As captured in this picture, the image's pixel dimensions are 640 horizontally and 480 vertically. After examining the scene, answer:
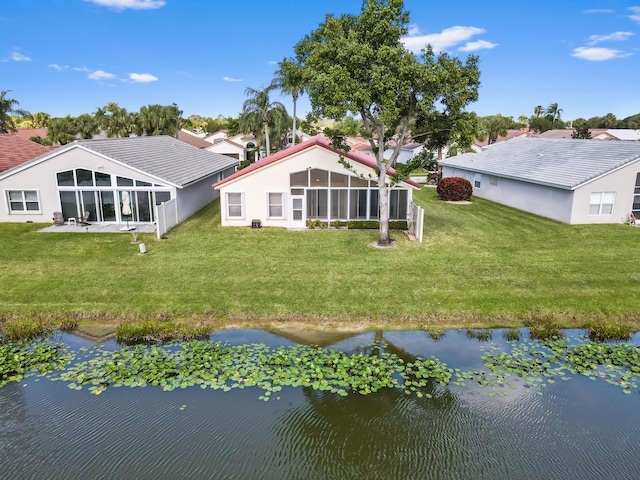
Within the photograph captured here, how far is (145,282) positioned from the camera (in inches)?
607

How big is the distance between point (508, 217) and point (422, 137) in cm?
843

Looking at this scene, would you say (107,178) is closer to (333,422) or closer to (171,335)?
(171,335)

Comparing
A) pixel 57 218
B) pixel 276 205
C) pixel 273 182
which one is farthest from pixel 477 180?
pixel 57 218

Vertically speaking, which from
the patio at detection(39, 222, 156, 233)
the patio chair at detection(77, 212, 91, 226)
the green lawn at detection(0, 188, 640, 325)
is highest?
the patio chair at detection(77, 212, 91, 226)

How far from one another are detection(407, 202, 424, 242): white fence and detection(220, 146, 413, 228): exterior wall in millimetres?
1202

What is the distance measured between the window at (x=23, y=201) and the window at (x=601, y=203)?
28.7m

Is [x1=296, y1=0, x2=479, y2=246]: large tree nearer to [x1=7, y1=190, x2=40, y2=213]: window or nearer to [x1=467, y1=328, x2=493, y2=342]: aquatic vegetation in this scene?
[x1=467, y1=328, x2=493, y2=342]: aquatic vegetation

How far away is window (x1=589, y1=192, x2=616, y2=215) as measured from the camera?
23.1m

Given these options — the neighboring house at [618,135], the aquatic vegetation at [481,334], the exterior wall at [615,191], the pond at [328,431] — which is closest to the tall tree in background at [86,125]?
the pond at [328,431]

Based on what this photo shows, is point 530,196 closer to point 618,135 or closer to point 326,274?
point 326,274

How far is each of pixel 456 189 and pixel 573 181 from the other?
9.49 meters

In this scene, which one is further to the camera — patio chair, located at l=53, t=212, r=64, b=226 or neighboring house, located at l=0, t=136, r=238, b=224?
patio chair, located at l=53, t=212, r=64, b=226

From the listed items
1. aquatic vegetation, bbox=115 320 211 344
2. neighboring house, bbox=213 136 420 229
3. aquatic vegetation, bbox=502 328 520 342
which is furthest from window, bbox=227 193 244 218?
aquatic vegetation, bbox=502 328 520 342

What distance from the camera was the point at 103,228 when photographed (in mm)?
22469
